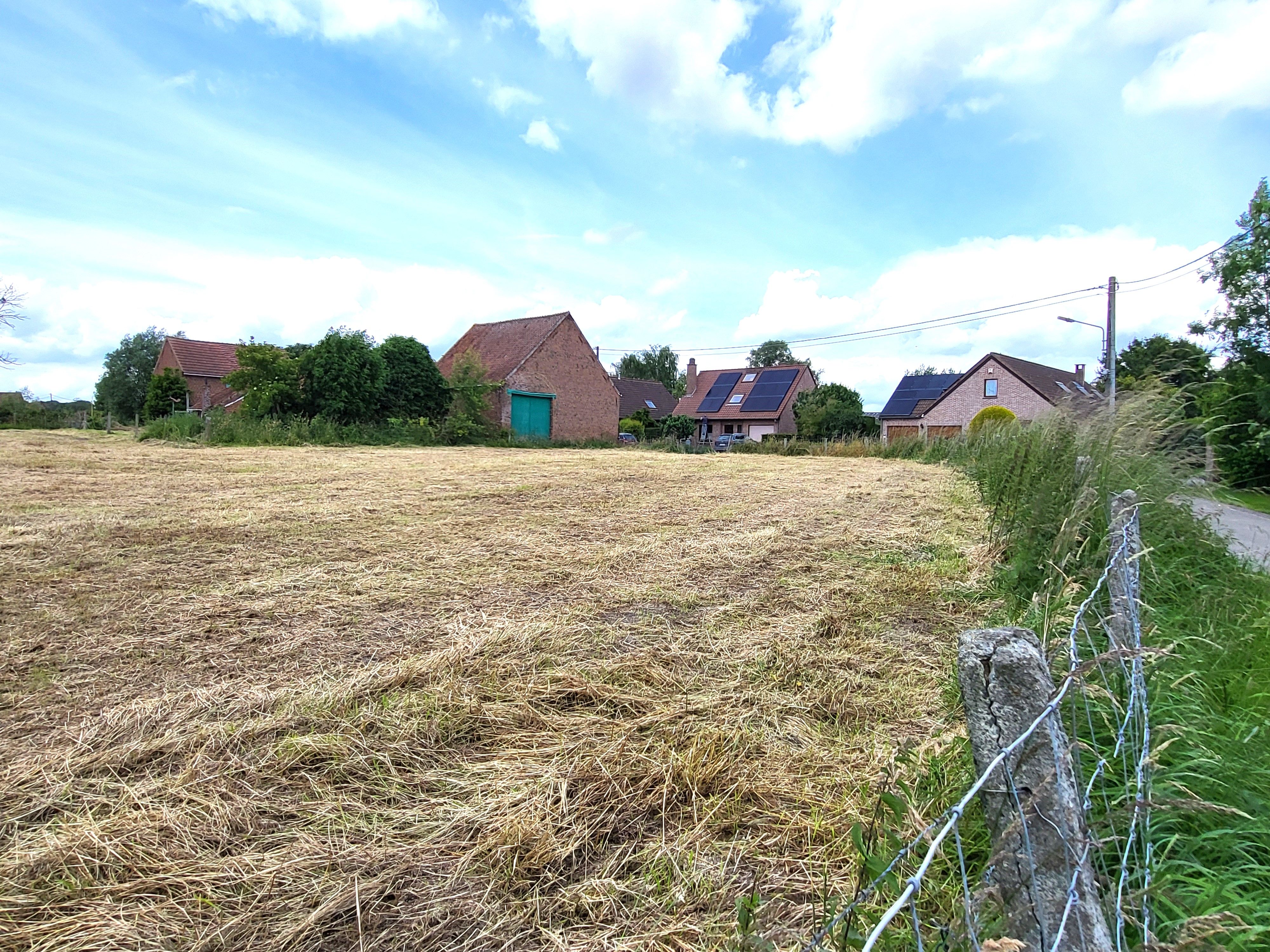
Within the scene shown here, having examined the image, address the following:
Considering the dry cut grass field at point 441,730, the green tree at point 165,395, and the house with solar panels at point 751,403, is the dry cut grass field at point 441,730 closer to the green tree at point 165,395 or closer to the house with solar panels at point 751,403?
the green tree at point 165,395

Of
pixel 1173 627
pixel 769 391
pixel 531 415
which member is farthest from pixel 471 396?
pixel 769 391

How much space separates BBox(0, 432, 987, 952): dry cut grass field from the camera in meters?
1.50

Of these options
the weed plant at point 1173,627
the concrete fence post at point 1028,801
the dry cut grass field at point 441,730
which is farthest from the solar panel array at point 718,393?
the concrete fence post at point 1028,801

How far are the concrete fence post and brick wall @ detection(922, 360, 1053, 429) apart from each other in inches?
1321

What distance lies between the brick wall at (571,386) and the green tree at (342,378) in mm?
5380

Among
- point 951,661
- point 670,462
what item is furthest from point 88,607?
point 670,462

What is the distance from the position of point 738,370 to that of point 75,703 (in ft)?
154

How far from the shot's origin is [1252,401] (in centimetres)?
1617

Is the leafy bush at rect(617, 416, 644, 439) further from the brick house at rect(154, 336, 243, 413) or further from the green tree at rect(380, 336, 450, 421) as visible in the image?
the brick house at rect(154, 336, 243, 413)

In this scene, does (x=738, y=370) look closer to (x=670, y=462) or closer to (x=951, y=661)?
(x=670, y=462)

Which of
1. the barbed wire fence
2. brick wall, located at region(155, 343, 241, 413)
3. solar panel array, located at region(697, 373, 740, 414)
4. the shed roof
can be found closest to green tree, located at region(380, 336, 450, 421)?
the shed roof

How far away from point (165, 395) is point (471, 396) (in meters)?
16.4

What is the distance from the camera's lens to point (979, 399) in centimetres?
3359

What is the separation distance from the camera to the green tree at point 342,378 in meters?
18.9
